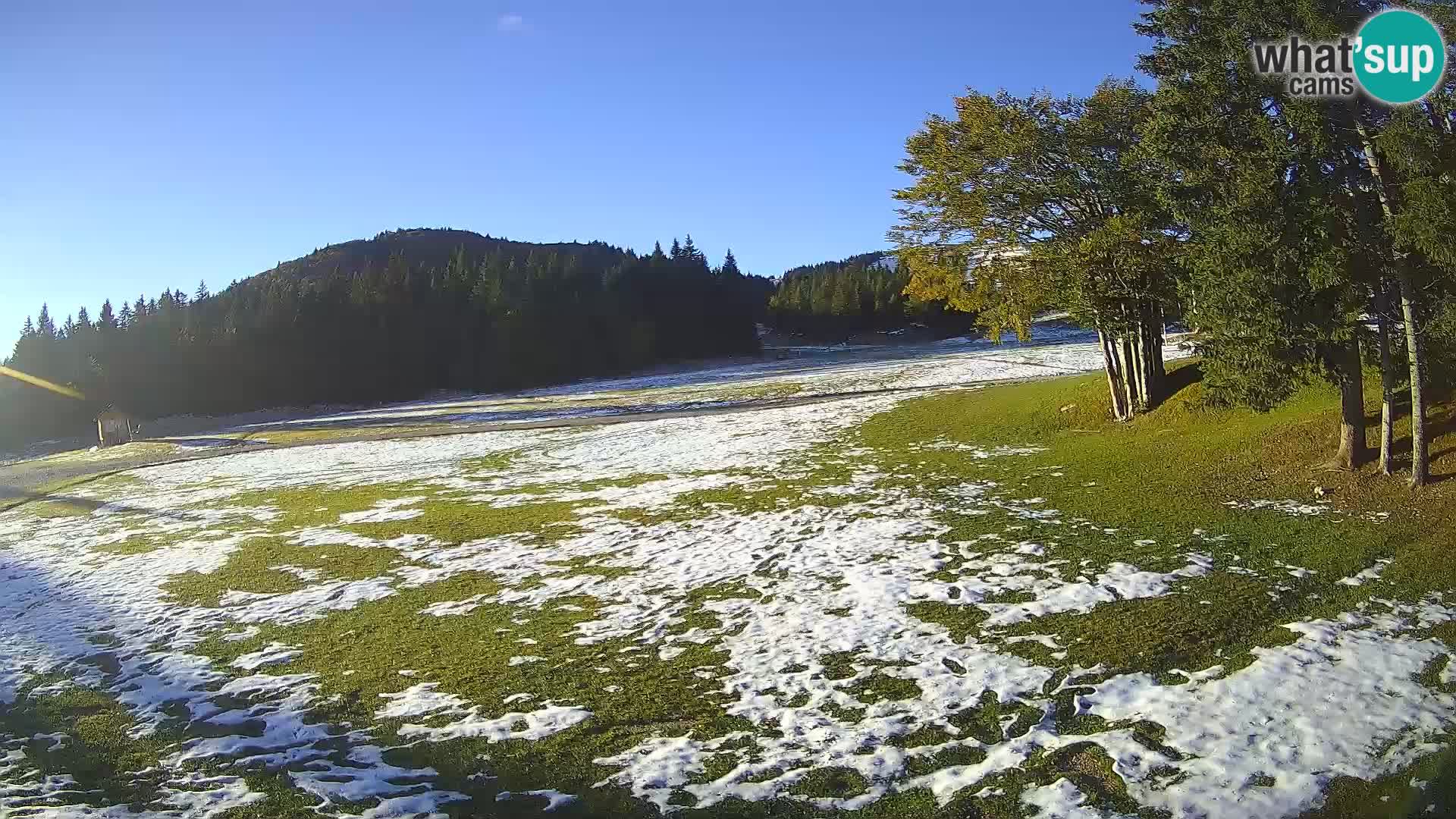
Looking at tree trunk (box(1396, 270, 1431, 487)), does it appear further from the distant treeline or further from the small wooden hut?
the distant treeline

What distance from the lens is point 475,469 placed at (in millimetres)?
25469

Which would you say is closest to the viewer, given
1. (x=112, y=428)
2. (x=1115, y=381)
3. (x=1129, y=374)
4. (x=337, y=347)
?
(x=1129, y=374)

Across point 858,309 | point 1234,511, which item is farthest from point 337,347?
point 1234,511

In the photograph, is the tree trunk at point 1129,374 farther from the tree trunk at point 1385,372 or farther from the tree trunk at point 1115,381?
the tree trunk at point 1385,372

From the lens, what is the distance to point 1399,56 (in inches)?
471

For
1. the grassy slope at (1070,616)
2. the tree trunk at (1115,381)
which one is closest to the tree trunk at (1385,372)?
the grassy slope at (1070,616)

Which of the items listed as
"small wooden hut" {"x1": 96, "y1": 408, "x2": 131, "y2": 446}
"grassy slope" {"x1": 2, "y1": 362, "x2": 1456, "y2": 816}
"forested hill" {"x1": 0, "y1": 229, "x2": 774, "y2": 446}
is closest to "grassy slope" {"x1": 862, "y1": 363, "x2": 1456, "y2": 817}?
"grassy slope" {"x1": 2, "y1": 362, "x2": 1456, "y2": 816}

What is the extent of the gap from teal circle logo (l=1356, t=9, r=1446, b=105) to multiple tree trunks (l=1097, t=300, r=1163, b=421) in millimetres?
9606

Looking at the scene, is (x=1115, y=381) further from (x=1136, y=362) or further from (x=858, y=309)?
(x=858, y=309)

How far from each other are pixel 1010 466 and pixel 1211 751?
42.7 feet

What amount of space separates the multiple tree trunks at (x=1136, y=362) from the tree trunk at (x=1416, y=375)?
27.6 feet

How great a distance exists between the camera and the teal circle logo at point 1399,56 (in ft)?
37.8

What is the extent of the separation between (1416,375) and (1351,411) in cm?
177

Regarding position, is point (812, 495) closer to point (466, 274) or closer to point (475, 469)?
point (475, 469)
